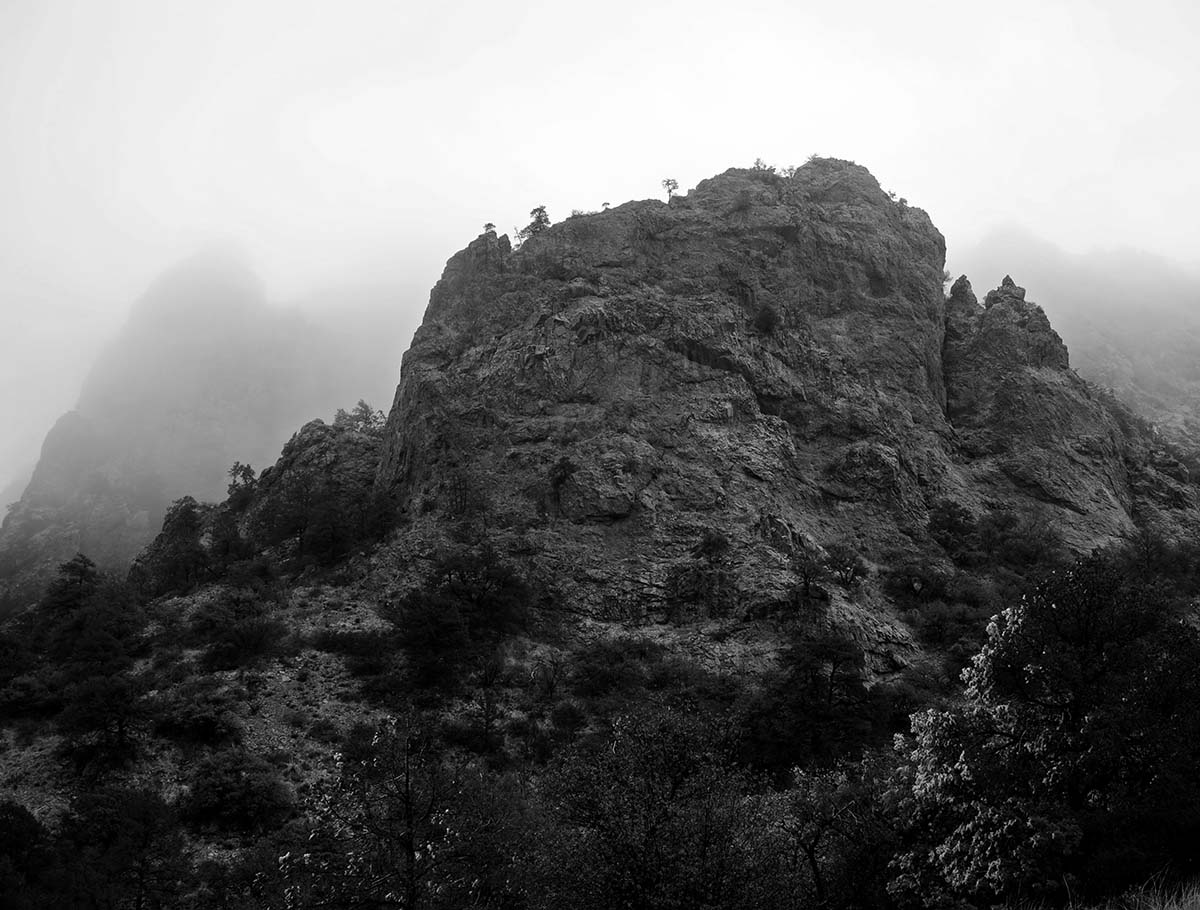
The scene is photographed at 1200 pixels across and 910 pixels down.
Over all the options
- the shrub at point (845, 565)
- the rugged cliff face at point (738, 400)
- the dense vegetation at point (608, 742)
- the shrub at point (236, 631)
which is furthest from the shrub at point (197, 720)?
the shrub at point (845, 565)

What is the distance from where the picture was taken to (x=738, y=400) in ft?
238

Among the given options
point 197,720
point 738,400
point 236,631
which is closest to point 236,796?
point 197,720

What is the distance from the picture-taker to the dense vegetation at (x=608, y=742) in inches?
827

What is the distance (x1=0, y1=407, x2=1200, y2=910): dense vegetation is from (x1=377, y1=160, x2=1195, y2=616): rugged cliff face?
169 inches

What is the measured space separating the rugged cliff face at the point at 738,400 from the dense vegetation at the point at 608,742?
14.1 ft

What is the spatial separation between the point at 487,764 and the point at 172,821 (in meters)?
14.9

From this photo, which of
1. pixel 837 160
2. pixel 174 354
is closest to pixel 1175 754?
pixel 837 160

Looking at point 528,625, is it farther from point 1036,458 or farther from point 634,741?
point 1036,458

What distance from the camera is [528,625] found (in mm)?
56594

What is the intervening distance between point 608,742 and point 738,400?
1704 inches

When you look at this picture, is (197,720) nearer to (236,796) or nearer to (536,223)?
(236,796)

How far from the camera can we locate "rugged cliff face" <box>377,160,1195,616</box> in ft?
211

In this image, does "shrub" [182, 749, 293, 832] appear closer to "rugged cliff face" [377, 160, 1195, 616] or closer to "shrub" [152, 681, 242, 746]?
"shrub" [152, 681, 242, 746]

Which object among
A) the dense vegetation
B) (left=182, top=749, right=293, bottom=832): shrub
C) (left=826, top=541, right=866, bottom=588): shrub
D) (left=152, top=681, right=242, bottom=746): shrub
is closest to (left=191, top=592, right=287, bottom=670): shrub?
the dense vegetation
